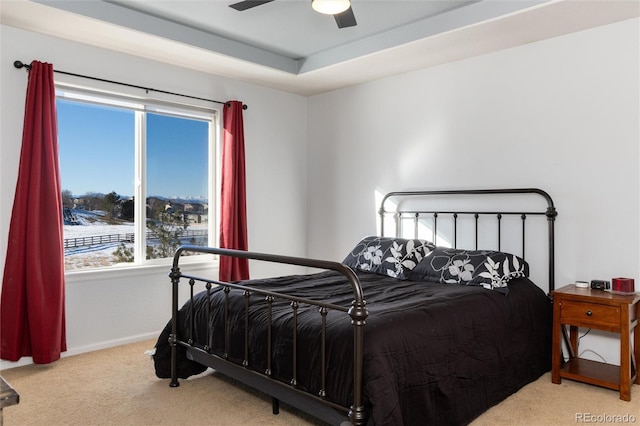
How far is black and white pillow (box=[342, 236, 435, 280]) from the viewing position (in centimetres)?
352

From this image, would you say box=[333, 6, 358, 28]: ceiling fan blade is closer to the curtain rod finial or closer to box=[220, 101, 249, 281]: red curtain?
box=[220, 101, 249, 281]: red curtain

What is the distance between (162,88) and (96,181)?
97 cm

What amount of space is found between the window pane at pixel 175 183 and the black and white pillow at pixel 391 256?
5.16 feet

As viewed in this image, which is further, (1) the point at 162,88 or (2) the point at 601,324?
(1) the point at 162,88

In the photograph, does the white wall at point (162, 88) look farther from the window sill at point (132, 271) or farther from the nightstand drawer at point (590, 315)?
the nightstand drawer at point (590, 315)

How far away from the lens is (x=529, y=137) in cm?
350

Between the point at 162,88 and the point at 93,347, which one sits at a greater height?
the point at 162,88

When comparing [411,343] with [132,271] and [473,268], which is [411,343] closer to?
[473,268]

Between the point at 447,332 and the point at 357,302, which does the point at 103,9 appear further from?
the point at 447,332

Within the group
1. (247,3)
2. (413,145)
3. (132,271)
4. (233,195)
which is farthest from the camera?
(233,195)

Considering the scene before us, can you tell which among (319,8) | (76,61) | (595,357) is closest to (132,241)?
(76,61)

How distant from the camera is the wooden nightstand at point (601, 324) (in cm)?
267

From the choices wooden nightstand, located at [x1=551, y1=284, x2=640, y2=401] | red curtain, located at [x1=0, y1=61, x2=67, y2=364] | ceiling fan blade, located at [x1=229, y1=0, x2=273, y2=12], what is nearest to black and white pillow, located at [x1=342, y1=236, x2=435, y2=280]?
wooden nightstand, located at [x1=551, y1=284, x2=640, y2=401]

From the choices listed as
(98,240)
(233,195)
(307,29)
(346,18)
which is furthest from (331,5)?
(98,240)
